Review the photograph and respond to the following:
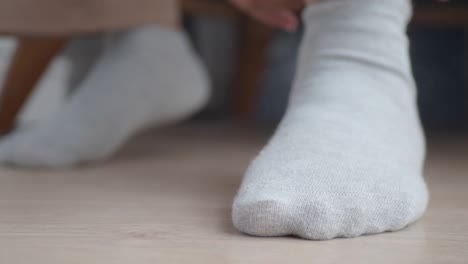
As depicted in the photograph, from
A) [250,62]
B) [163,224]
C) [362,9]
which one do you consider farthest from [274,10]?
[250,62]

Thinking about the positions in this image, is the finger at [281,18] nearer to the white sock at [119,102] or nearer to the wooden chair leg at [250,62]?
the white sock at [119,102]

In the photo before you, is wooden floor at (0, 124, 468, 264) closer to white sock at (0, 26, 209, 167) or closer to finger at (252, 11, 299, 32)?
white sock at (0, 26, 209, 167)

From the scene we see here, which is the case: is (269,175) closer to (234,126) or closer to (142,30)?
(142,30)

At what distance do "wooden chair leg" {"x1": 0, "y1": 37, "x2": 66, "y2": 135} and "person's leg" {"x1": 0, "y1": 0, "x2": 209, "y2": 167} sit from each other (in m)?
0.07

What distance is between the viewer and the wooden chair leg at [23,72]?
94 centimetres

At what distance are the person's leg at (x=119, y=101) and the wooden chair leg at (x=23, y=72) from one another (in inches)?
2.9

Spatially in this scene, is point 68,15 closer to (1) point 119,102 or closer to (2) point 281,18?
(1) point 119,102

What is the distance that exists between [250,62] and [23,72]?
693mm

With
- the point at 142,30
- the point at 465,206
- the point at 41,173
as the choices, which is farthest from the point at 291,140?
the point at 142,30

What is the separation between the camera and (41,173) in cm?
74

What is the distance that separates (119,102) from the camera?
33.2 inches

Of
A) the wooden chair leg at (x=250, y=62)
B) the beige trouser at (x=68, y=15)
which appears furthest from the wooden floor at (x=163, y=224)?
the wooden chair leg at (x=250, y=62)

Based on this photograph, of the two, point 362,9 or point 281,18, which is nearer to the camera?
point 362,9

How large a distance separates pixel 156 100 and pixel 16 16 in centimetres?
21
